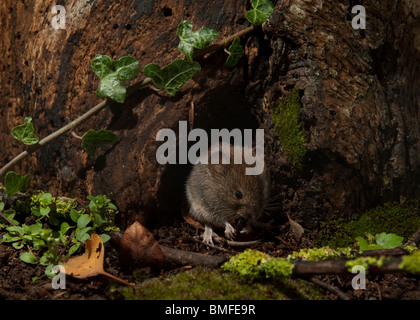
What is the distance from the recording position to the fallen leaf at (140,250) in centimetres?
376

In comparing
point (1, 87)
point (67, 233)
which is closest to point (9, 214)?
point (67, 233)

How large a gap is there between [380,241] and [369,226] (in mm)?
401

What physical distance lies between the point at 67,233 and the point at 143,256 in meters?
1.06

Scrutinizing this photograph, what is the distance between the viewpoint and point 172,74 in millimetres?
4383

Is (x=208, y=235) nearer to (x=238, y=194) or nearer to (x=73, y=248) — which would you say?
(x=238, y=194)

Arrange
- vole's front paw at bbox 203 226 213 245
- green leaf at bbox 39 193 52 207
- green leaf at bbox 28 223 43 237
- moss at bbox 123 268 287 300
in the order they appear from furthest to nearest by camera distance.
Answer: vole's front paw at bbox 203 226 213 245 < green leaf at bbox 39 193 52 207 < green leaf at bbox 28 223 43 237 < moss at bbox 123 268 287 300

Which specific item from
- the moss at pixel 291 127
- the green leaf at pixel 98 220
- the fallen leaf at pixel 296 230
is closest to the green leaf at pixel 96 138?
the green leaf at pixel 98 220

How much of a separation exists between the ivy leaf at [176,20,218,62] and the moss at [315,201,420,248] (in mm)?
2240

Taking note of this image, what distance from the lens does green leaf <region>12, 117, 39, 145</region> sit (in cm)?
444

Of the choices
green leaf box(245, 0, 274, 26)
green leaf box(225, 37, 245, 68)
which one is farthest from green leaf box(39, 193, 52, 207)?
green leaf box(245, 0, 274, 26)

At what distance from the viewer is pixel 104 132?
4.42 meters

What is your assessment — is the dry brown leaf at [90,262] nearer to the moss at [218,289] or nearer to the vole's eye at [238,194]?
the moss at [218,289]

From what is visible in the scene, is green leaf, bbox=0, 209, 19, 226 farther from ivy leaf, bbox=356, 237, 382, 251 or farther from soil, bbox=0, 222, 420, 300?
ivy leaf, bbox=356, 237, 382, 251

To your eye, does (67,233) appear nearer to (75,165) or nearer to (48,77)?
(75,165)
